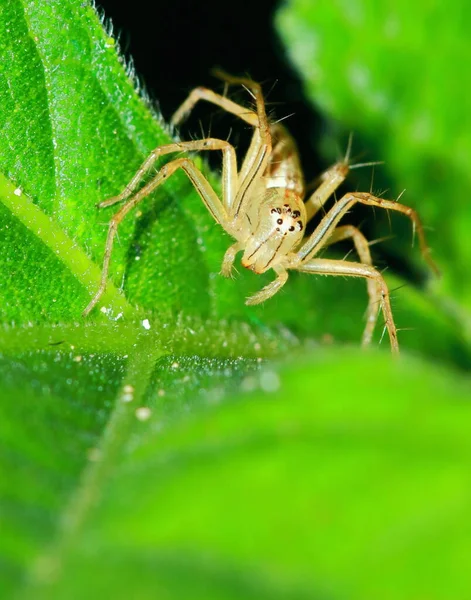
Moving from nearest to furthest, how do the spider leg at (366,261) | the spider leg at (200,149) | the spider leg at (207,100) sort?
the spider leg at (200,149), the spider leg at (366,261), the spider leg at (207,100)

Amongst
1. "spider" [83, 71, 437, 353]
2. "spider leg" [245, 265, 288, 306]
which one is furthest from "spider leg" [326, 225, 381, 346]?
"spider leg" [245, 265, 288, 306]

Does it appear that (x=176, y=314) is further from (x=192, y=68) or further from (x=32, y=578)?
(x=192, y=68)

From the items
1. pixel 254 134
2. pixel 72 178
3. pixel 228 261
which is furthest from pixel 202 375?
pixel 254 134

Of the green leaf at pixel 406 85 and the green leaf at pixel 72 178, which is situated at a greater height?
the green leaf at pixel 72 178

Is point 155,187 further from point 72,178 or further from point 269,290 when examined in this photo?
point 269,290

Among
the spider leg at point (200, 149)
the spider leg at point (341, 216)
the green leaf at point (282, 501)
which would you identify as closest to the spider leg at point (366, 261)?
the spider leg at point (341, 216)

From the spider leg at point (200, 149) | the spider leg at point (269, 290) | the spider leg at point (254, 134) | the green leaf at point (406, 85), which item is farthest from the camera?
the spider leg at point (254, 134)

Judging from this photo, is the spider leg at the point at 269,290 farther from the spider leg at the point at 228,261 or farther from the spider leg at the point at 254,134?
the spider leg at the point at 254,134
